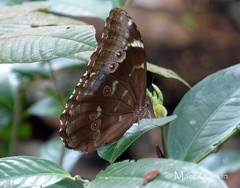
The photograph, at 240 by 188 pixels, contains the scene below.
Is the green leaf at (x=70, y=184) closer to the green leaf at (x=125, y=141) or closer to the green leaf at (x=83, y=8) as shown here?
the green leaf at (x=125, y=141)

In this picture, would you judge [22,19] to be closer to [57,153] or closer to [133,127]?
[133,127]

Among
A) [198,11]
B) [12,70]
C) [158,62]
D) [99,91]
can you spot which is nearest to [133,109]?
[99,91]

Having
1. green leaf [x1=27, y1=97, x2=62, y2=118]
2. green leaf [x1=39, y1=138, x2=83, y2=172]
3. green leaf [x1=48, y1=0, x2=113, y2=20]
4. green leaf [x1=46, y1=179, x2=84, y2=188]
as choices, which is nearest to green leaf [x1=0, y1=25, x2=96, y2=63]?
green leaf [x1=46, y1=179, x2=84, y2=188]

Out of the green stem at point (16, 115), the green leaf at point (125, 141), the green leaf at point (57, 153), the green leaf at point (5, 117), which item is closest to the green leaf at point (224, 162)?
the green leaf at point (57, 153)

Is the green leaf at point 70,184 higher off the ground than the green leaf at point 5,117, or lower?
higher

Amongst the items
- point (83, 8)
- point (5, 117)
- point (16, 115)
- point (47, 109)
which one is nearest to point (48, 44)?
point (83, 8)

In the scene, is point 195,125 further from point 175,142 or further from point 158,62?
point 158,62

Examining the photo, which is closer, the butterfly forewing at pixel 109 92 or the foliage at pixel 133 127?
the foliage at pixel 133 127
